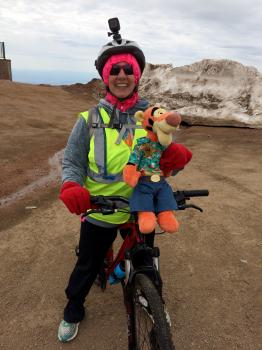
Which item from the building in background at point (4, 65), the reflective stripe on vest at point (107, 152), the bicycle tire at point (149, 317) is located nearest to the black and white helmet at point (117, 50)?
the reflective stripe on vest at point (107, 152)

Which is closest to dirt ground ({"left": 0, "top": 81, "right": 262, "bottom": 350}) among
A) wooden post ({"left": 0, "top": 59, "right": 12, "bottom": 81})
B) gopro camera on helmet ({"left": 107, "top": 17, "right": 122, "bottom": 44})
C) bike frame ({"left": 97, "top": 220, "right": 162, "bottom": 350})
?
bike frame ({"left": 97, "top": 220, "right": 162, "bottom": 350})

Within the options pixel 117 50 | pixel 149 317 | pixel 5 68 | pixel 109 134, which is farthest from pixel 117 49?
pixel 5 68


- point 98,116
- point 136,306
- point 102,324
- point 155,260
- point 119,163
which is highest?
point 98,116

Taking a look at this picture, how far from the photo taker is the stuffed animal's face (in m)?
2.25

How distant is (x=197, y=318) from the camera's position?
3.57 meters

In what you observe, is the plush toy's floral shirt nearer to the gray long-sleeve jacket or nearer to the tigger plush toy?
the tigger plush toy

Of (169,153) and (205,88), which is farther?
(205,88)

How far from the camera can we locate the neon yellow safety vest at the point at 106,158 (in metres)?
2.73

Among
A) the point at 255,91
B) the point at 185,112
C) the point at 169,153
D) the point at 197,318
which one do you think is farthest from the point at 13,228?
the point at 255,91

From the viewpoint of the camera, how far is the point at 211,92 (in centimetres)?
1385

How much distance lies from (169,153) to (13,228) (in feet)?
11.3

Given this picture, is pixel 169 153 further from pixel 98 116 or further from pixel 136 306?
pixel 136 306

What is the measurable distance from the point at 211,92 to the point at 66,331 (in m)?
12.1

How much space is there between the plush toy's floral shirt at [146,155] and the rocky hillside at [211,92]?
10757 mm
